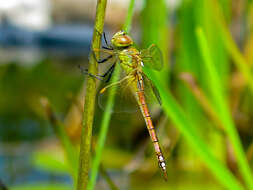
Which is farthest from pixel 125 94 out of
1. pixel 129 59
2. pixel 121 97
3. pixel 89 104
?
pixel 89 104

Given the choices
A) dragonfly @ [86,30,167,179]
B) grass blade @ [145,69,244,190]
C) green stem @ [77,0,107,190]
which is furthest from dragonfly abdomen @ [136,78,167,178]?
green stem @ [77,0,107,190]

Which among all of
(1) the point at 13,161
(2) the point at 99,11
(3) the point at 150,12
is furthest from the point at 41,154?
(2) the point at 99,11

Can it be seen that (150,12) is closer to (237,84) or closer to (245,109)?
(237,84)

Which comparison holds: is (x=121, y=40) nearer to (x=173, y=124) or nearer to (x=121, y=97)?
(x=121, y=97)

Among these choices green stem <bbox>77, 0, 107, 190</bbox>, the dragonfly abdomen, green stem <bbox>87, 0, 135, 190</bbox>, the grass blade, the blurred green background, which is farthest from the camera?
the blurred green background

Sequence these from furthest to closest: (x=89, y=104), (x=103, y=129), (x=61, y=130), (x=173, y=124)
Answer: (x=173, y=124) < (x=61, y=130) < (x=103, y=129) < (x=89, y=104)

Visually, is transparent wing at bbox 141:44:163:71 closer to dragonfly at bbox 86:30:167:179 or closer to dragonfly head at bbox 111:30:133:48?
dragonfly at bbox 86:30:167:179

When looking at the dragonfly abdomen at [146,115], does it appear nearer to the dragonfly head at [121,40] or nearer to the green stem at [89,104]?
the dragonfly head at [121,40]

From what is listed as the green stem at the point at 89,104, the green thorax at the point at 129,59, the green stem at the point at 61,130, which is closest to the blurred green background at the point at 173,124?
the green stem at the point at 61,130
